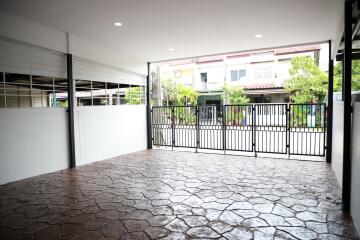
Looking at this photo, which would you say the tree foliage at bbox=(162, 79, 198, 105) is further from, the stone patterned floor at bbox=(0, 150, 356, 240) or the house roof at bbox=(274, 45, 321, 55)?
the stone patterned floor at bbox=(0, 150, 356, 240)

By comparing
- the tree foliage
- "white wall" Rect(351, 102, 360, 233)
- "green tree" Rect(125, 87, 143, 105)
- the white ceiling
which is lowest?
"white wall" Rect(351, 102, 360, 233)

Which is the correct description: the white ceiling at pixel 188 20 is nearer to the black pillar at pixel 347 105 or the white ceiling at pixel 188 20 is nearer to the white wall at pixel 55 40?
the white wall at pixel 55 40

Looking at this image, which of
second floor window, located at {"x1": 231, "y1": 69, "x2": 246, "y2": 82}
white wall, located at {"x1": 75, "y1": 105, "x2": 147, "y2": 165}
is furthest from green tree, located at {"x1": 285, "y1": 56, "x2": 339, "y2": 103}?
white wall, located at {"x1": 75, "y1": 105, "x2": 147, "y2": 165}

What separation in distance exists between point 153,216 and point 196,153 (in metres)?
4.46

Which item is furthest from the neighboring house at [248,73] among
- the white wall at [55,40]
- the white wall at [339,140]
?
the white wall at [339,140]

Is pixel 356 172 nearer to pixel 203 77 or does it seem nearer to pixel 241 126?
pixel 241 126

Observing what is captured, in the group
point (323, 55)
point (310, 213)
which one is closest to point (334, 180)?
point (310, 213)

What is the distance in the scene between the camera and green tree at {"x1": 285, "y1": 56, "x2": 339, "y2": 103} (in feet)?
39.2

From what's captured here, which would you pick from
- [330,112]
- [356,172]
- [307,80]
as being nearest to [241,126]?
[330,112]

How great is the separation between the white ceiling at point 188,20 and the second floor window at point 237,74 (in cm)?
1304

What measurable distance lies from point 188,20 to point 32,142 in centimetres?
401

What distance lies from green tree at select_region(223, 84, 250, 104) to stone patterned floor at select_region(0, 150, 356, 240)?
10295mm

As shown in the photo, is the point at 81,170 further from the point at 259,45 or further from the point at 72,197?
the point at 259,45

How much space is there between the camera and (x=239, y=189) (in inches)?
165
